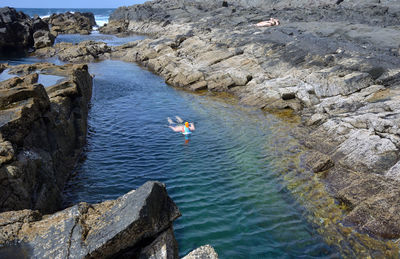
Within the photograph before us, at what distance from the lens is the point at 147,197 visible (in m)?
8.03

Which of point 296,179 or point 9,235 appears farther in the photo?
point 296,179

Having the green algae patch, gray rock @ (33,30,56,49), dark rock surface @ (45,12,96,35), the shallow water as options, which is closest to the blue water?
the shallow water

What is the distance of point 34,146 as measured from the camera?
13.8m

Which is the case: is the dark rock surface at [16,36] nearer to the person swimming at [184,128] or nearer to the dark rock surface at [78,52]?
the dark rock surface at [78,52]

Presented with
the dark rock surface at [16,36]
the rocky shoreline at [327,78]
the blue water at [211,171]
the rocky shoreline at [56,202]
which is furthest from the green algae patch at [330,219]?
the dark rock surface at [16,36]

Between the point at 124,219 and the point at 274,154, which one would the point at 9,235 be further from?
the point at 274,154

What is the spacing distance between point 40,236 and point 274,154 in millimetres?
14862

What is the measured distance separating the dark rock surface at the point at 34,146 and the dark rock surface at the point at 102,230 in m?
2.87

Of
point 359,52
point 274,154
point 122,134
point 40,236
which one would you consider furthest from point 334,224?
point 359,52

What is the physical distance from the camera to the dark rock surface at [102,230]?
7.39 metres

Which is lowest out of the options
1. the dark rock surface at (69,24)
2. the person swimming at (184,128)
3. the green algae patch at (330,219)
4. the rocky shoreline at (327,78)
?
the green algae patch at (330,219)

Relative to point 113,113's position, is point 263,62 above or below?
above

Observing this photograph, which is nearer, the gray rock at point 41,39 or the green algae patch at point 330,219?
the green algae patch at point 330,219

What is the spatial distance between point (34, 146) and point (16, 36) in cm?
5991
